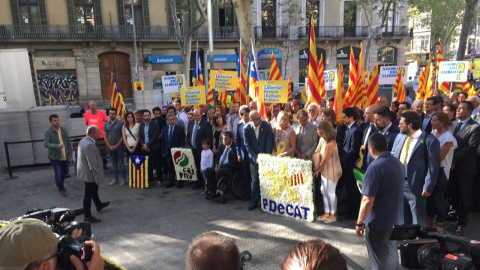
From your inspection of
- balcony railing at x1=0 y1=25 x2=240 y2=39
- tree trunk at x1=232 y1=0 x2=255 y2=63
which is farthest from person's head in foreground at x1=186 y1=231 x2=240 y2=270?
balcony railing at x1=0 y1=25 x2=240 y2=39

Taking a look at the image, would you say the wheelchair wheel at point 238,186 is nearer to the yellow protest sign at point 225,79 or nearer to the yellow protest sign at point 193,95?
the yellow protest sign at point 193,95

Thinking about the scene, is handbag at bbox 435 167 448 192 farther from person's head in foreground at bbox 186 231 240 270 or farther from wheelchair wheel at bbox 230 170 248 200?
person's head in foreground at bbox 186 231 240 270

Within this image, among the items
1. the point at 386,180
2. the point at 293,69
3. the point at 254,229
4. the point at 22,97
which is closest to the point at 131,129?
the point at 254,229

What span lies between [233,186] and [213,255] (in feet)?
18.7

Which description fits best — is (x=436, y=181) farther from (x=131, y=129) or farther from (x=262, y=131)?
(x=131, y=129)

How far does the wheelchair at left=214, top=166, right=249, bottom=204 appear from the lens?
714 cm

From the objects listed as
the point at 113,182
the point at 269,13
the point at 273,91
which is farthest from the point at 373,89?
the point at 269,13

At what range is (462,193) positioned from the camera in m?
5.41

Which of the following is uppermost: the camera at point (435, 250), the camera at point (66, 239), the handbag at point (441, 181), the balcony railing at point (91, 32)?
the balcony railing at point (91, 32)

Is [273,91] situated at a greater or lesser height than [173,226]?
greater

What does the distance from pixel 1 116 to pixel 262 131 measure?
8086mm

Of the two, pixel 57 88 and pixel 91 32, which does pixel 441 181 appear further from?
pixel 57 88

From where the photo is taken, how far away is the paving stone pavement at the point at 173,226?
4.97 m

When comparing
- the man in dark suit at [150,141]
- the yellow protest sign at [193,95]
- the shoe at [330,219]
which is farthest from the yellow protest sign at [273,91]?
the shoe at [330,219]
